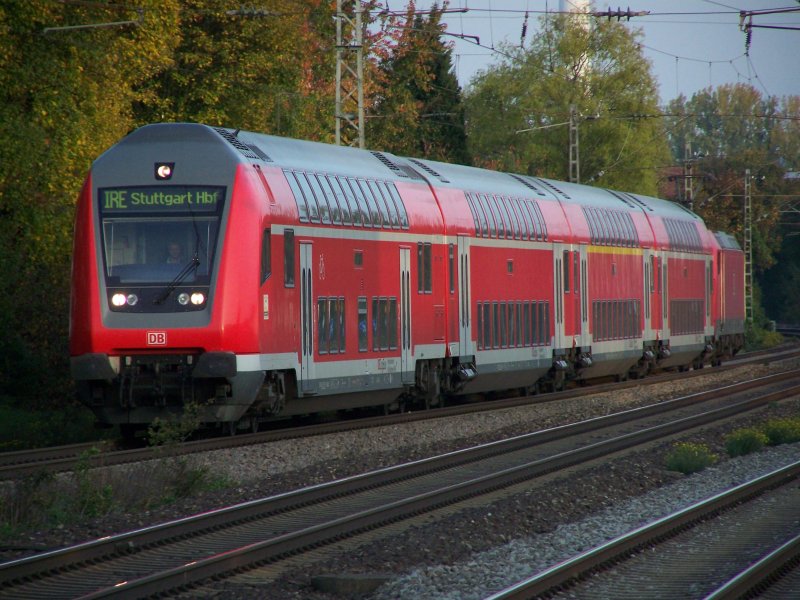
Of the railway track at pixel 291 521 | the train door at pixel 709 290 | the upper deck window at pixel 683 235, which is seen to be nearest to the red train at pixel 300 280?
the railway track at pixel 291 521

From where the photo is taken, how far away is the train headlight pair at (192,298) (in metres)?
16.4

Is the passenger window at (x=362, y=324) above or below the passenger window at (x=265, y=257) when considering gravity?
below

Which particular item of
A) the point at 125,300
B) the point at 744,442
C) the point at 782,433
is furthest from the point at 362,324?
the point at 782,433

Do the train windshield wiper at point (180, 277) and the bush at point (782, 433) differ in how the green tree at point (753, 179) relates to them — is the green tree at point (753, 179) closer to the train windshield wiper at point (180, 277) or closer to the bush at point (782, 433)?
the bush at point (782, 433)

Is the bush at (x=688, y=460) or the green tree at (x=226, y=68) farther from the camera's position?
the green tree at (x=226, y=68)

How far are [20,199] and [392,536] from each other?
1371cm

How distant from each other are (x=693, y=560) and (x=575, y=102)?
57.0 meters

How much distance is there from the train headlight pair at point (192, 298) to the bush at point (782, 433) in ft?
26.3

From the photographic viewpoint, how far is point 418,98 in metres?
64.5

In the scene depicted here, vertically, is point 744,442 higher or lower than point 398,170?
lower

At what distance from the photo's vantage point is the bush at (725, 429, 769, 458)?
57.3ft

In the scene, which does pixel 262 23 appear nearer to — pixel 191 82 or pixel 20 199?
pixel 191 82

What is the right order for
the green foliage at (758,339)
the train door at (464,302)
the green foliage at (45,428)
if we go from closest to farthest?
1. the green foliage at (45,428)
2. the train door at (464,302)
3. the green foliage at (758,339)

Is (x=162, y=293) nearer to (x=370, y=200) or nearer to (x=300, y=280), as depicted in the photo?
(x=300, y=280)
